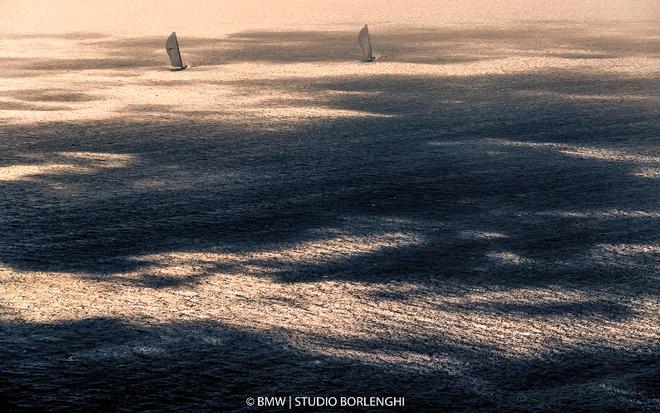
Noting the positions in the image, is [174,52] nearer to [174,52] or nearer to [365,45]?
[174,52]

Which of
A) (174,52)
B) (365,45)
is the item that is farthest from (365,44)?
(174,52)

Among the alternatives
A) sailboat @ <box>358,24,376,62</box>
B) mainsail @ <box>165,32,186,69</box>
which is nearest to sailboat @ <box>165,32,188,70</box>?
mainsail @ <box>165,32,186,69</box>

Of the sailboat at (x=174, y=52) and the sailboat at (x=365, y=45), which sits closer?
the sailboat at (x=174, y=52)

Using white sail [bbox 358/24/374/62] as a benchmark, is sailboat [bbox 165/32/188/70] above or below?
above

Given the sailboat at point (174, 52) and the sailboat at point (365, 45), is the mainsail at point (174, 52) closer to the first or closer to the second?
the sailboat at point (174, 52)

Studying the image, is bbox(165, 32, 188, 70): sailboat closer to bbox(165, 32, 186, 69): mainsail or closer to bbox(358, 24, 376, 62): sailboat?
bbox(165, 32, 186, 69): mainsail

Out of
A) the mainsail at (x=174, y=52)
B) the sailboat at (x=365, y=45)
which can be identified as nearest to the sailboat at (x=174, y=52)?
the mainsail at (x=174, y=52)

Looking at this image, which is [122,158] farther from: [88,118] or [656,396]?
[656,396]

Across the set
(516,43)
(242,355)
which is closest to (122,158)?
(242,355)

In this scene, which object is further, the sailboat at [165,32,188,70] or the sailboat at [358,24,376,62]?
the sailboat at [358,24,376,62]
